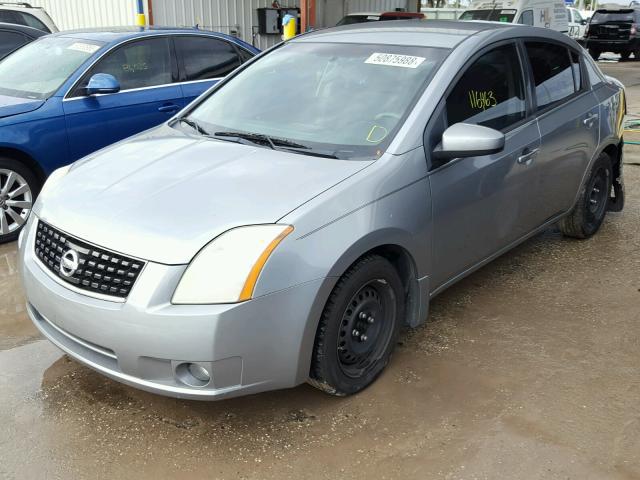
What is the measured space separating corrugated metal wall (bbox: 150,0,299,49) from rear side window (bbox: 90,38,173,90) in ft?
28.3

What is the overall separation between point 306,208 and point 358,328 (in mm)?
669

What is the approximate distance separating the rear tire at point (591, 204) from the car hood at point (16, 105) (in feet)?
13.5

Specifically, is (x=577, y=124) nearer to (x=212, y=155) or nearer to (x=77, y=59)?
(x=212, y=155)

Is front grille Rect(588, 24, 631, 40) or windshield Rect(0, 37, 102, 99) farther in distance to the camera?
front grille Rect(588, 24, 631, 40)

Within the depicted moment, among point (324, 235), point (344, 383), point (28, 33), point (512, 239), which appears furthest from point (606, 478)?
point (28, 33)

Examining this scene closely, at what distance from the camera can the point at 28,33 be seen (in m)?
8.05

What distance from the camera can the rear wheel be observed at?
4.90m

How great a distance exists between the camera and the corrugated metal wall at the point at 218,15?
14.0 m

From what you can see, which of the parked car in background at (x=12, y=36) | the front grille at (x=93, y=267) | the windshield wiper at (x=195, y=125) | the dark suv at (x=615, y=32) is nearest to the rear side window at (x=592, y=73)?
the windshield wiper at (x=195, y=125)

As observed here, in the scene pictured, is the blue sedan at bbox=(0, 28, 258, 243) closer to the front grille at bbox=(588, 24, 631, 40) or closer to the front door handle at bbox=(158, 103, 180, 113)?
the front door handle at bbox=(158, 103, 180, 113)

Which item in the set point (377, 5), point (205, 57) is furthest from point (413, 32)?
point (377, 5)

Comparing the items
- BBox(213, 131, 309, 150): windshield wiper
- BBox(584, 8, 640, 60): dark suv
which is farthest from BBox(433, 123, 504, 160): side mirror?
BBox(584, 8, 640, 60): dark suv

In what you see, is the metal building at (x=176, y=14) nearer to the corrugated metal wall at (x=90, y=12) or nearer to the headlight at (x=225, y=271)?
the corrugated metal wall at (x=90, y=12)

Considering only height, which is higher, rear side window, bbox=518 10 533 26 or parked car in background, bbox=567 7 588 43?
rear side window, bbox=518 10 533 26
